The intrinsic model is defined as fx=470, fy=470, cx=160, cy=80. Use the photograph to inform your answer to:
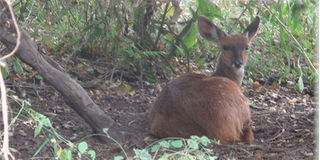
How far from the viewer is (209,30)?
5066 millimetres

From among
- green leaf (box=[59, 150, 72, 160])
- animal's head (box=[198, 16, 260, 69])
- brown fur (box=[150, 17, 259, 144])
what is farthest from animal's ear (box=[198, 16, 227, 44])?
green leaf (box=[59, 150, 72, 160])

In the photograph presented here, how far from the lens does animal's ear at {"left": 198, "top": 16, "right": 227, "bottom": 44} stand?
194 inches

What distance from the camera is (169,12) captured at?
546 cm

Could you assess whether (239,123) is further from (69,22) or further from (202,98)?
(69,22)

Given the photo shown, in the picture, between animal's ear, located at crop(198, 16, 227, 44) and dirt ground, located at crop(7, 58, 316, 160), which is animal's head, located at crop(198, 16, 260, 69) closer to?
animal's ear, located at crop(198, 16, 227, 44)

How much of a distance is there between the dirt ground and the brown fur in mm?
122

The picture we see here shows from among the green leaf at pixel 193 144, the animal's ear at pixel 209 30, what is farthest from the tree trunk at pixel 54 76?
the animal's ear at pixel 209 30

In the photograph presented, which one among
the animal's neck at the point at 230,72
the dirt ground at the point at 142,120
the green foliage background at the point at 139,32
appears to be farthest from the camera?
the animal's neck at the point at 230,72

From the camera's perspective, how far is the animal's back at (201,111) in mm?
3752

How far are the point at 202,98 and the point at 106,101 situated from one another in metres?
1.38

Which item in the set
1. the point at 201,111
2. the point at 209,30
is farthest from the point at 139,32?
the point at 201,111

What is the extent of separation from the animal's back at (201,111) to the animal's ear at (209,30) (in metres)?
1.06

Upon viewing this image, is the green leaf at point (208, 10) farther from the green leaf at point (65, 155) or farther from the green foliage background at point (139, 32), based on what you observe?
the green leaf at point (65, 155)

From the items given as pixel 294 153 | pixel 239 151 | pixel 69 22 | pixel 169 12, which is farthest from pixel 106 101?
pixel 294 153
